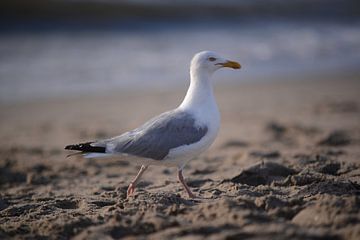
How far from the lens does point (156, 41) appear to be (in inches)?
789

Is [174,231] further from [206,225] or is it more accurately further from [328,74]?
[328,74]

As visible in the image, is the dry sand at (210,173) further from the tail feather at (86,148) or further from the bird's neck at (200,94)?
the bird's neck at (200,94)

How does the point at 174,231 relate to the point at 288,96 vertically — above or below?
below

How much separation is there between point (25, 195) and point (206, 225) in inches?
125

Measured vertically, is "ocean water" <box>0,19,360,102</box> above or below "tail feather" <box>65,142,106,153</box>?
above

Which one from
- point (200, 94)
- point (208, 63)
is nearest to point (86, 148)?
point (200, 94)

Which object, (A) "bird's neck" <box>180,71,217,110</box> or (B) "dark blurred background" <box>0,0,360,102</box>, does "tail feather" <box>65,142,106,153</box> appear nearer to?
(A) "bird's neck" <box>180,71,217,110</box>

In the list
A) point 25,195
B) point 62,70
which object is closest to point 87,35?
point 62,70

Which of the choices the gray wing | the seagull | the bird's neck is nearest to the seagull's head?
the bird's neck

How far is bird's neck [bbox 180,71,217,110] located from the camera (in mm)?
5930

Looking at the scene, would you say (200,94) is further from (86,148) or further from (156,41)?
(156,41)

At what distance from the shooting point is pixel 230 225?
406cm

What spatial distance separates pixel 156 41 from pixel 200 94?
563 inches

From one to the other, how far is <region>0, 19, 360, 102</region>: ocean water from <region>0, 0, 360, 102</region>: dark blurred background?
0.03m
